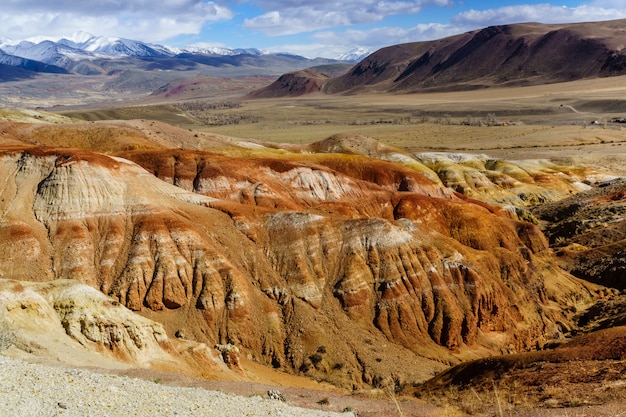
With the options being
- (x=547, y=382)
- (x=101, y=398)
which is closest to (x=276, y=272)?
(x=547, y=382)

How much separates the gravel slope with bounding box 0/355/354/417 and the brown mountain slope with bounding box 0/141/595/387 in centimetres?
1971

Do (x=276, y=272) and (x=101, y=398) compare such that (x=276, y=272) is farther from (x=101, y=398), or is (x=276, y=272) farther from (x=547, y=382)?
(x=101, y=398)

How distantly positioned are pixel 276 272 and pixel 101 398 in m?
29.3

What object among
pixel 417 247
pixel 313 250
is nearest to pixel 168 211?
pixel 313 250

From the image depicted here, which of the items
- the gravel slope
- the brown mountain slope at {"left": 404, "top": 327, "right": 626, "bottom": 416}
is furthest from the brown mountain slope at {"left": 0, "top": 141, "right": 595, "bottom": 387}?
the gravel slope

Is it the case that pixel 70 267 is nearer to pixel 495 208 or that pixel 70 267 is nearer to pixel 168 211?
pixel 168 211

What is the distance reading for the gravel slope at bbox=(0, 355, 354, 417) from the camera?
1705cm

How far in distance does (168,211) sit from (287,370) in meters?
18.3

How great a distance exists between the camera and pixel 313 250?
49.2m

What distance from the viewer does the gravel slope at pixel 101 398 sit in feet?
55.9

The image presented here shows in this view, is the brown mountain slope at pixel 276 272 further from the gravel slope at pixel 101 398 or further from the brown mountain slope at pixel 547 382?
the gravel slope at pixel 101 398

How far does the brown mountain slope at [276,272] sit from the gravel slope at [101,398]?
19.7 m

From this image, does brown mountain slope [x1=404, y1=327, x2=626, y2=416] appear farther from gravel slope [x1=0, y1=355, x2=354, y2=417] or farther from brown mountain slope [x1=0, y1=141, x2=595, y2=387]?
gravel slope [x1=0, y1=355, x2=354, y2=417]

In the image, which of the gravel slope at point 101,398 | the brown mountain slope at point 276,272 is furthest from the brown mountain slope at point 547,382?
the gravel slope at point 101,398
